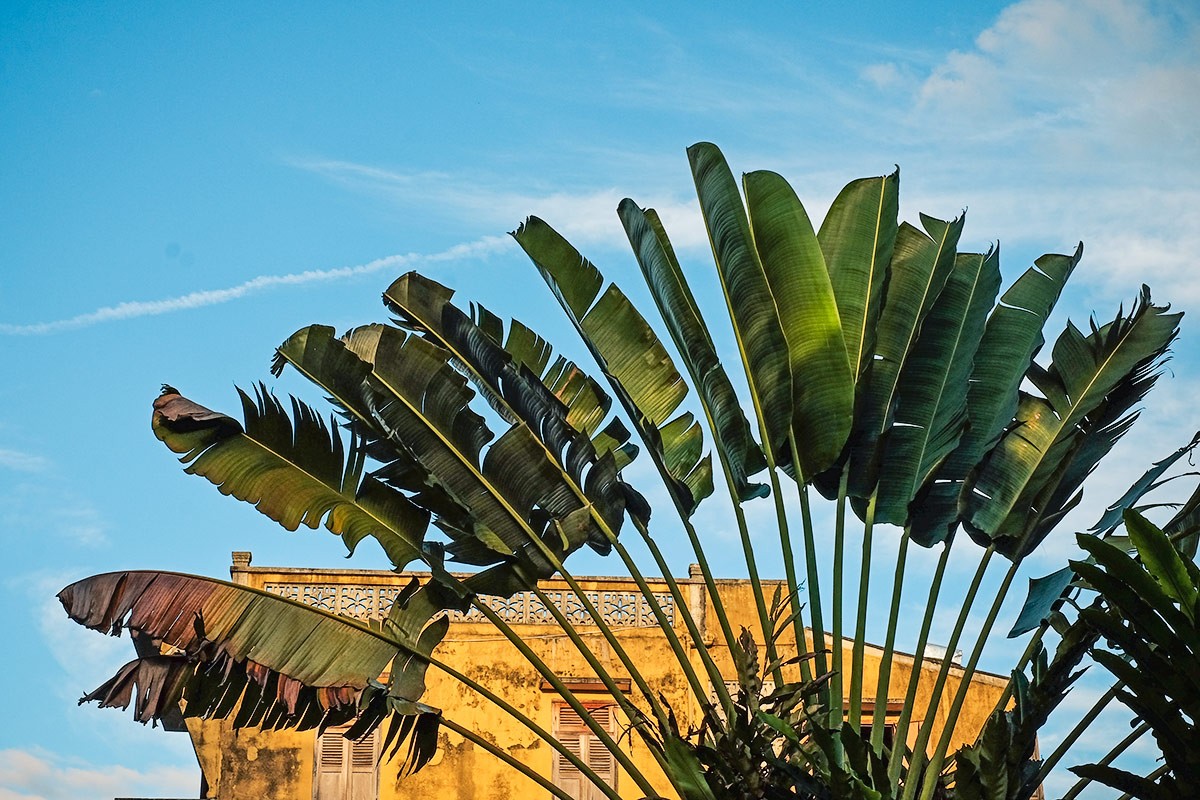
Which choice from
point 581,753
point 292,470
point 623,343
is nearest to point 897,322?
point 623,343

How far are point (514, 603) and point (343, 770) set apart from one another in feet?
7.21

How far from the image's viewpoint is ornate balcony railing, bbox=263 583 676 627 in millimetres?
13430

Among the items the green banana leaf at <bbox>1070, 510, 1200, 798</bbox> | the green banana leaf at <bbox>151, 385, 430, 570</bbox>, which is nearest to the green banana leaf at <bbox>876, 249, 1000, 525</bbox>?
the green banana leaf at <bbox>1070, 510, 1200, 798</bbox>

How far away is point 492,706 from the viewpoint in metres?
13.7

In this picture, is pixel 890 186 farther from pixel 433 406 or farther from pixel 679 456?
pixel 433 406

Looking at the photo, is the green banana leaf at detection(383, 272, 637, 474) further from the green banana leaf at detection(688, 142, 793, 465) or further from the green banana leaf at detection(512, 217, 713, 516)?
the green banana leaf at detection(688, 142, 793, 465)

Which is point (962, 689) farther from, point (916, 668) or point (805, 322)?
point (805, 322)

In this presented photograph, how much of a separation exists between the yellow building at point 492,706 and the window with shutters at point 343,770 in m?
0.01

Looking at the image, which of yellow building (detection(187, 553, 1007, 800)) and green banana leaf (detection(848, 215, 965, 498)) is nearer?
green banana leaf (detection(848, 215, 965, 498))

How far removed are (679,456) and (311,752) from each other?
6609 millimetres

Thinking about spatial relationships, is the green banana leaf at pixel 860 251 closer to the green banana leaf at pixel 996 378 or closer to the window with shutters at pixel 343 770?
the green banana leaf at pixel 996 378

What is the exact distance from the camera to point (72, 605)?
714 centimetres

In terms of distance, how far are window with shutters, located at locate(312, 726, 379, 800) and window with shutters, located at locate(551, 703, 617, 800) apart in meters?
1.70

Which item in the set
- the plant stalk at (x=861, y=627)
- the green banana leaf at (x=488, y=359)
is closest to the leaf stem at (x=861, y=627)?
the plant stalk at (x=861, y=627)
